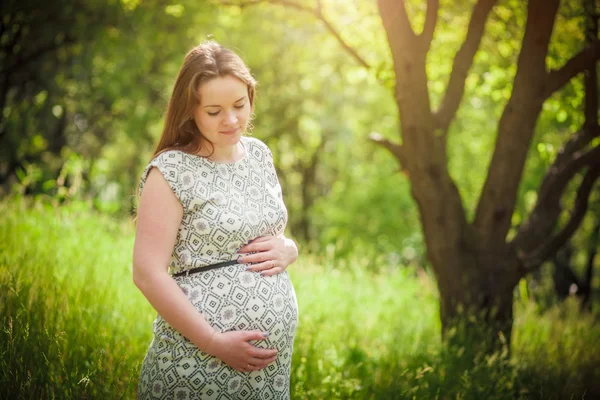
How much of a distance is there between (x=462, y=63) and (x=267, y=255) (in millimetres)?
3342

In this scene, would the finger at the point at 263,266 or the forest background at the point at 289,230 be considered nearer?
→ the finger at the point at 263,266

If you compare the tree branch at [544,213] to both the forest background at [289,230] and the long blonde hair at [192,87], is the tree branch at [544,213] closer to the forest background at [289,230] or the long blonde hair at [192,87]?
the forest background at [289,230]

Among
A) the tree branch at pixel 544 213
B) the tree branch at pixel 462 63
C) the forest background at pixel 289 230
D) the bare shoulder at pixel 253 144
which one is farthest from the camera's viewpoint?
the tree branch at pixel 544 213

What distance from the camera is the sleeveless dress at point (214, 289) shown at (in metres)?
2.03

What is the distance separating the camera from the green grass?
276 cm

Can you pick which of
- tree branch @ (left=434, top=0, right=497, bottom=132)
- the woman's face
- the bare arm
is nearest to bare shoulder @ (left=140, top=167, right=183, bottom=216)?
the bare arm

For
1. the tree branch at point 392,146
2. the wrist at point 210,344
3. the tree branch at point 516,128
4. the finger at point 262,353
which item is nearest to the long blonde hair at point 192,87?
the wrist at point 210,344

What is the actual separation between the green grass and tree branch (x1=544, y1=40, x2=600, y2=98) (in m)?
2.36

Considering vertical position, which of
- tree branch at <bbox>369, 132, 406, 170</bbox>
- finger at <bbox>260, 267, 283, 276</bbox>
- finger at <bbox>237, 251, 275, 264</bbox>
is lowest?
finger at <bbox>260, 267, 283, 276</bbox>

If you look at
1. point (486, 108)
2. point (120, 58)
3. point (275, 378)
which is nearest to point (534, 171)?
point (486, 108)

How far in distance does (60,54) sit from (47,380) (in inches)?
436

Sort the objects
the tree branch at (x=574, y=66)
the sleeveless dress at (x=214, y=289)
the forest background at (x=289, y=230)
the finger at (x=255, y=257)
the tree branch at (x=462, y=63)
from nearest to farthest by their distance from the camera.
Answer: the sleeveless dress at (x=214, y=289)
the finger at (x=255, y=257)
the forest background at (x=289, y=230)
the tree branch at (x=574, y=66)
the tree branch at (x=462, y=63)

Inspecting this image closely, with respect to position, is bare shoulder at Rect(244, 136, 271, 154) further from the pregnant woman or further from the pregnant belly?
the pregnant belly

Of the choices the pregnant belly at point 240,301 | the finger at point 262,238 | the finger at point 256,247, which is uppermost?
the finger at point 262,238
